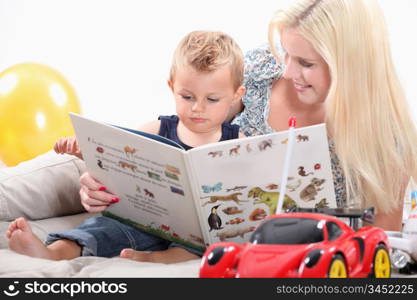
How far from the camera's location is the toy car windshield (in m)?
1.33

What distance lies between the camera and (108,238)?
6.07 feet

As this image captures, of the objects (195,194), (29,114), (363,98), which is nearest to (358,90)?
(363,98)

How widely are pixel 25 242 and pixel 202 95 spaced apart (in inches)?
21.7

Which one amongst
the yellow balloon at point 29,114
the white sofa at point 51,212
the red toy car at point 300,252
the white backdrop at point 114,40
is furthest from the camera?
the white backdrop at point 114,40

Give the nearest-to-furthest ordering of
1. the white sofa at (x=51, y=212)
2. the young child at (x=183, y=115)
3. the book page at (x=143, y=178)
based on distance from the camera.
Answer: the white sofa at (x=51, y=212)
the book page at (x=143, y=178)
the young child at (x=183, y=115)

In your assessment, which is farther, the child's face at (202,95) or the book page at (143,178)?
the child's face at (202,95)

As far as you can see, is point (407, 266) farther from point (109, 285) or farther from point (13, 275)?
point (13, 275)

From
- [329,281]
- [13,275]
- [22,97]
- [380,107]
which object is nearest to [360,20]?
[380,107]

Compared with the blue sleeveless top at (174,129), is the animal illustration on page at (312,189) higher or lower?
lower

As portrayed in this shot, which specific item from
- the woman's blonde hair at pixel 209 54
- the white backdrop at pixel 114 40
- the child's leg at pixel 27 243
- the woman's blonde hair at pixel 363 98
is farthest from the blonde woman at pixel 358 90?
the white backdrop at pixel 114 40

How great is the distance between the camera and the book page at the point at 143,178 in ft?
5.49

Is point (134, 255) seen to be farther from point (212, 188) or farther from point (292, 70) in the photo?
point (292, 70)

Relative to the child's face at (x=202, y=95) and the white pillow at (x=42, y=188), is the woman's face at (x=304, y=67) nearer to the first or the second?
the child's face at (x=202, y=95)

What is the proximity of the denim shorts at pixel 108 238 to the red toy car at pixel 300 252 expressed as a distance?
505mm
